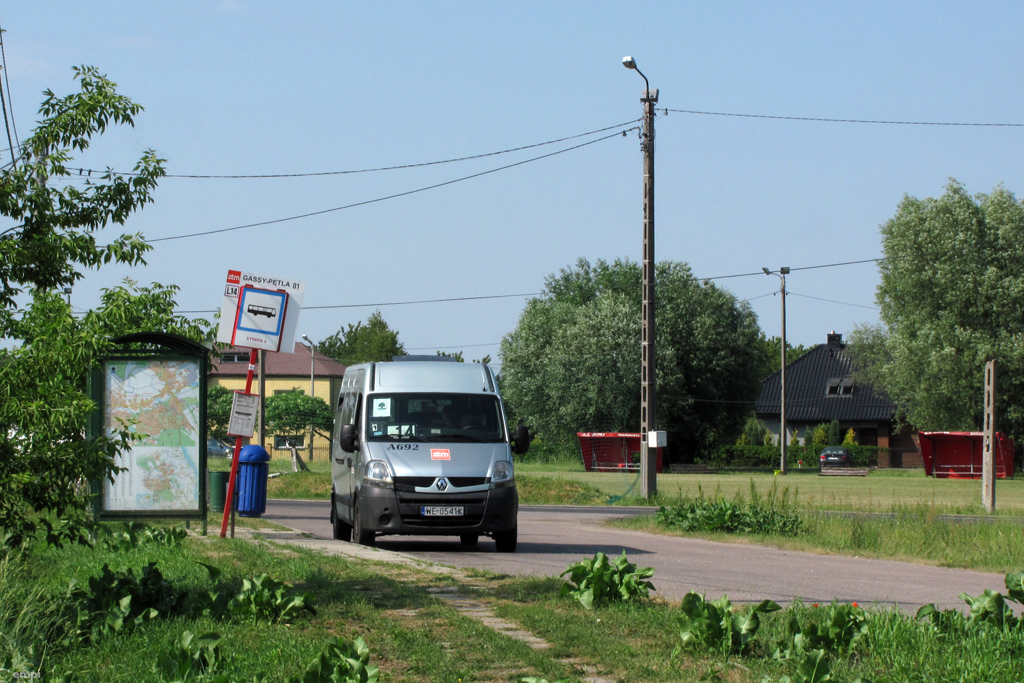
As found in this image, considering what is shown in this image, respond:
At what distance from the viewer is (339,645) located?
17.9 ft

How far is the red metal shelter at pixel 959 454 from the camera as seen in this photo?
47.5 m

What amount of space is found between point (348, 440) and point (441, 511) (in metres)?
1.61

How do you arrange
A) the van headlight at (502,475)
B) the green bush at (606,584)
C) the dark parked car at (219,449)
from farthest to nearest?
the dark parked car at (219,449) < the van headlight at (502,475) < the green bush at (606,584)

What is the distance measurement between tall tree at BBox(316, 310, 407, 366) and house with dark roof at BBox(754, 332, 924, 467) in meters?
34.3

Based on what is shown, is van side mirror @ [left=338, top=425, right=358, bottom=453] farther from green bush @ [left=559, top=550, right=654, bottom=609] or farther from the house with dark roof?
the house with dark roof

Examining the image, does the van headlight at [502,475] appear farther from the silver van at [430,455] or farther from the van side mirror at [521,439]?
the van side mirror at [521,439]

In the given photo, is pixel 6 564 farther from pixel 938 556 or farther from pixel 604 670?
pixel 938 556

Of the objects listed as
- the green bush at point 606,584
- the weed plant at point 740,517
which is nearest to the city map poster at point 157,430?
the green bush at point 606,584

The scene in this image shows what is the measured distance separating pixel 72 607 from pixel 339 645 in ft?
7.30

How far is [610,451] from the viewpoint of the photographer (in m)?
50.4

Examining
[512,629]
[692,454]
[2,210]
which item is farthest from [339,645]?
[692,454]

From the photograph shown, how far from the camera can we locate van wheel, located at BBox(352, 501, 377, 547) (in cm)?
1355

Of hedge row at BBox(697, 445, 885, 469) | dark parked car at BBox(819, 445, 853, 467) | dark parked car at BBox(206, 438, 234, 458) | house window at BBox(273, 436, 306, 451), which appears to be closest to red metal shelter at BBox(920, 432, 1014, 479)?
dark parked car at BBox(819, 445, 853, 467)

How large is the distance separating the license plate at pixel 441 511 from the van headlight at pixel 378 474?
53 centimetres
